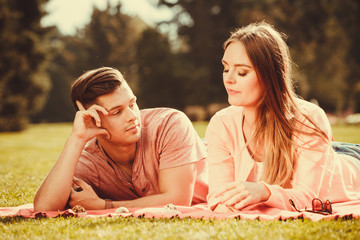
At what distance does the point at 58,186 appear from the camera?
3.79 m

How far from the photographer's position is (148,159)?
4156 millimetres

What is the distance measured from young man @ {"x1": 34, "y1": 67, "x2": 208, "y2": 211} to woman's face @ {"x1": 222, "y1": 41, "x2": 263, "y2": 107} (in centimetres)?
99

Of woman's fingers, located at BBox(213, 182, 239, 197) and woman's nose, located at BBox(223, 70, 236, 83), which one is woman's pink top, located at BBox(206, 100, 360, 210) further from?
woman's nose, located at BBox(223, 70, 236, 83)

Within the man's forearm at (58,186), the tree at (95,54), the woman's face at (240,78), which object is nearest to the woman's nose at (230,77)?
the woman's face at (240,78)

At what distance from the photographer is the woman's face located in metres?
3.29

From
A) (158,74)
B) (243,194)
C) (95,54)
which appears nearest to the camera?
(243,194)

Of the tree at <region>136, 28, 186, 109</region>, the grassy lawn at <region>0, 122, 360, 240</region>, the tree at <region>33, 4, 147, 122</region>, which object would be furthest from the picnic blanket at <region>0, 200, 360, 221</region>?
the tree at <region>33, 4, 147, 122</region>

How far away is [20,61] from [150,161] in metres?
25.6

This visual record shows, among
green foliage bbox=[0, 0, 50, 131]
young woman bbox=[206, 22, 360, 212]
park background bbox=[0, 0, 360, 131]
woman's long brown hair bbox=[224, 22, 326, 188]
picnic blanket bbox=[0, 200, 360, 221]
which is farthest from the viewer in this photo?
park background bbox=[0, 0, 360, 131]

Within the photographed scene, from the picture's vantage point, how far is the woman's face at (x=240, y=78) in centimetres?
329

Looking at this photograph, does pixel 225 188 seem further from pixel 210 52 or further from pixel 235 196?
pixel 210 52

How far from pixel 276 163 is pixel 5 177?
16.7 feet

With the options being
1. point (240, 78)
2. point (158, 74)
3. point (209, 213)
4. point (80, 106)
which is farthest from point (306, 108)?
point (158, 74)

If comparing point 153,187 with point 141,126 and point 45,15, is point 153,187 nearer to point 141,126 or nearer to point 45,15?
point 141,126
